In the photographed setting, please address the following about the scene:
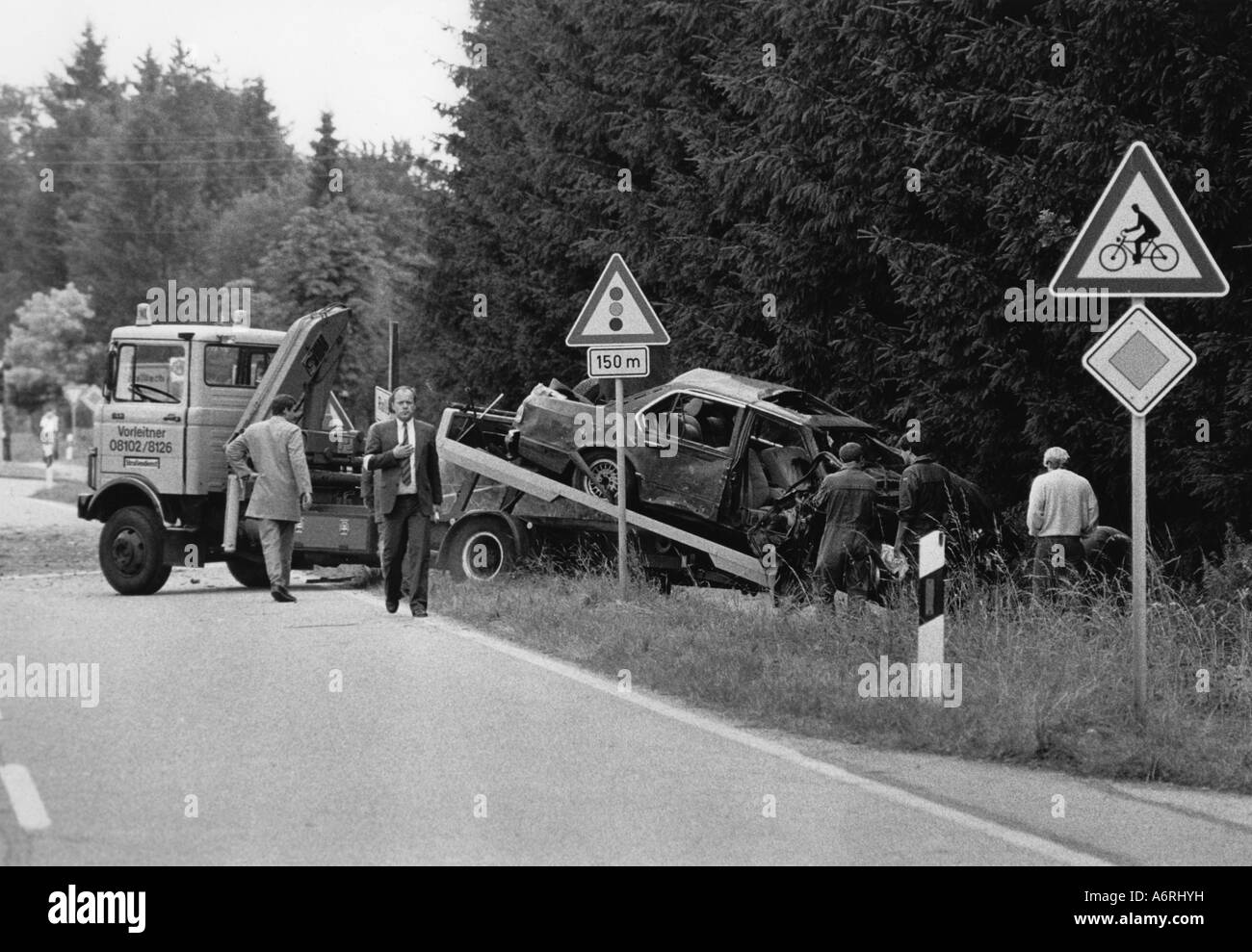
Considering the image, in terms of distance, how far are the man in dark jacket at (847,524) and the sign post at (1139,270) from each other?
5111mm

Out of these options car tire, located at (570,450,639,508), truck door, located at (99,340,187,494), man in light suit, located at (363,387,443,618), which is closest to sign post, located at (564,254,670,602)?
man in light suit, located at (363,387,443,618)

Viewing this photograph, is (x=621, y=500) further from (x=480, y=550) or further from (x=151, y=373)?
(x=151, y=373)

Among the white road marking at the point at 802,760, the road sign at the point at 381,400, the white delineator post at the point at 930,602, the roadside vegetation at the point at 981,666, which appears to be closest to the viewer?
the white road marking at the point at 802,760

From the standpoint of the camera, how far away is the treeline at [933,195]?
13.4 m

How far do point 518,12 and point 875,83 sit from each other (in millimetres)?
12016

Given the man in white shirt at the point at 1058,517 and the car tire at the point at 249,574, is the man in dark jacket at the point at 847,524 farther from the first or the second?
the car tire at the point at 249,574

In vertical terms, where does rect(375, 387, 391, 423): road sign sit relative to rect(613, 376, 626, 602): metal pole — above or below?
above

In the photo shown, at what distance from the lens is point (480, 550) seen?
56.0 feet

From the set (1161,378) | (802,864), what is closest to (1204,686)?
(1161,378)

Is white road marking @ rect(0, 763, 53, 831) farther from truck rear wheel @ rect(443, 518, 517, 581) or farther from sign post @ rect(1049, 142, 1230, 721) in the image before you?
truck rear wheel @ rect(443, 518, 517, 581)

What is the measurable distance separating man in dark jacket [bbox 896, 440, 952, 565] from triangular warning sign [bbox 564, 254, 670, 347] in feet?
7.39

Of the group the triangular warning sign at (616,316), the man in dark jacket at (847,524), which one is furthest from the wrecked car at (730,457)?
the triangular warning sign at (616,316)

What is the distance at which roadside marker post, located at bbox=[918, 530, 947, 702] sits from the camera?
9820 millimetres
